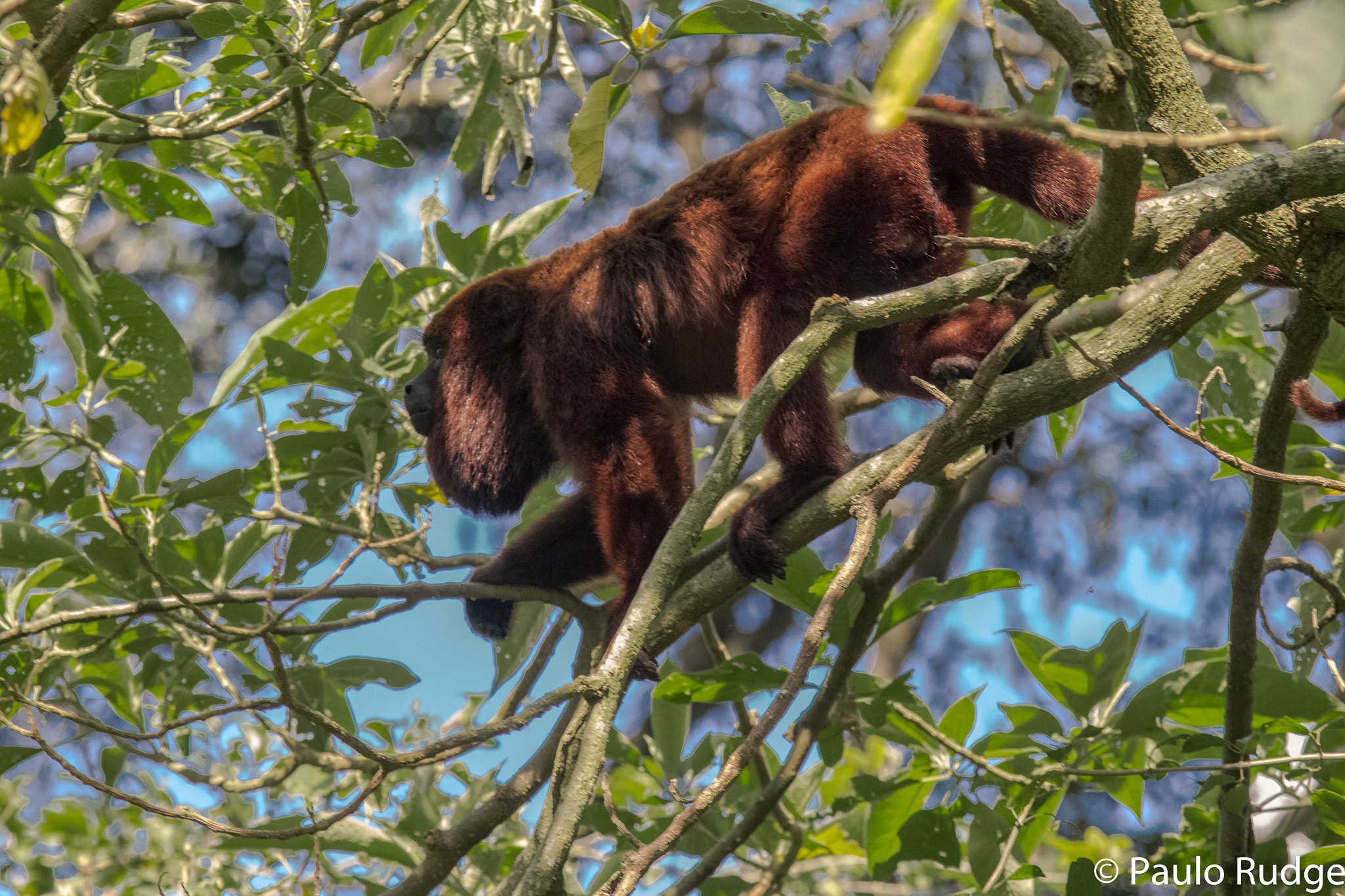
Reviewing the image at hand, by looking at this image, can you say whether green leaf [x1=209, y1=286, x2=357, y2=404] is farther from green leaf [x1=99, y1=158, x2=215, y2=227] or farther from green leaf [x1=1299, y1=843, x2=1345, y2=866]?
green leaf [x1=1299, y1=843, x2=1345, y2=866]

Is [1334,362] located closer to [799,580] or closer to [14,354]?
[799,580]

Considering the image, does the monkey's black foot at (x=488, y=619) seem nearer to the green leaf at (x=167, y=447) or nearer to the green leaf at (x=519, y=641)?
the green leaf at (x=519, y=641)

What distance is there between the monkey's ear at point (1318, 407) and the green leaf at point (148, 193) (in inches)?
127

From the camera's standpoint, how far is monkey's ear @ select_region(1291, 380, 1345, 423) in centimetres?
268

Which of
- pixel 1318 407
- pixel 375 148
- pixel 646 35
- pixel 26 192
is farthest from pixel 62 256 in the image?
pixel 1318 407

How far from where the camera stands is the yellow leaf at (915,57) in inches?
24.5

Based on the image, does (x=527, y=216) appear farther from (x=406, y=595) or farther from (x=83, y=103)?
(x=406, y=595)

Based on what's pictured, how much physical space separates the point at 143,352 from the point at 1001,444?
2626 mm

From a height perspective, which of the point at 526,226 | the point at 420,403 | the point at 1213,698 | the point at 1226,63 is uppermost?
the point at 526,226

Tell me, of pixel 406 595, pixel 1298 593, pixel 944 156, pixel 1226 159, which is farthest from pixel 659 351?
pixel 1298 593

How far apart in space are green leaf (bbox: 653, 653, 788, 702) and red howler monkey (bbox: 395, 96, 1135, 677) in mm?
123

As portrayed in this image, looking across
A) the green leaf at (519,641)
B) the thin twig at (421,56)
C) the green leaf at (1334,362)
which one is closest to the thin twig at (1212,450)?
the green leaf at (1334,362)

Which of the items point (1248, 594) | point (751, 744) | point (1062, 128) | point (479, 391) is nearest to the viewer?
point (1062, 128)

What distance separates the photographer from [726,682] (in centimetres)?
304
